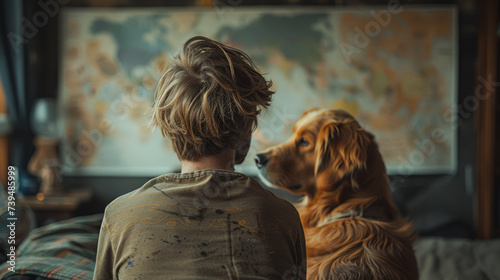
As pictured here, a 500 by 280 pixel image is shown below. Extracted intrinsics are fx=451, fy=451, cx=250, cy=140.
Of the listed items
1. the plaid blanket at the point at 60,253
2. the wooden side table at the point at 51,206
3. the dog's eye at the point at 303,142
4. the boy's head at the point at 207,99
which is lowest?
the wooden side table at the point at 51,206

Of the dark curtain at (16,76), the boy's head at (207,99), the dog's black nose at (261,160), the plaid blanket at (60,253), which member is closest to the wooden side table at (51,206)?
the dark curtain at (16,76)

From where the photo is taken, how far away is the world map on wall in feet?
11.0

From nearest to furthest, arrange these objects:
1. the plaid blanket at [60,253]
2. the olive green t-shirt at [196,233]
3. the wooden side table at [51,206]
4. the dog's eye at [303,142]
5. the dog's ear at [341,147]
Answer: the olive green t-shirt at [196,233], the plaid blanket at [60,253], the dog's ear at [341,147], the dog's eye at [303,142], the wooden side table at [51,206]

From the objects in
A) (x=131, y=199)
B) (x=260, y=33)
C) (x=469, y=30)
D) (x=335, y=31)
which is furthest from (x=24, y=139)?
(x=469, y=30)

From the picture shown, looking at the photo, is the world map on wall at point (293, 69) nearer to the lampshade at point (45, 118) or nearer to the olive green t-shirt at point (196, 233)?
the lampshade at point (45, 118)

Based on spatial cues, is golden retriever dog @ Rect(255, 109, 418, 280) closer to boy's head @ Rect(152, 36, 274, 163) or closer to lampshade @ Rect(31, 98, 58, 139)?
boy's head @ Rect(152, 36, 274, 163)

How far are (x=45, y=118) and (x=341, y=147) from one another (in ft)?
7.98

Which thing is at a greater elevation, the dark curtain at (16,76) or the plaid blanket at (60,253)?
the dark curtain at (16,76)

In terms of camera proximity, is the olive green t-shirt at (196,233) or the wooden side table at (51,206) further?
the wooden side table at (51,206)

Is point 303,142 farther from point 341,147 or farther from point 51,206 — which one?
point 51,206

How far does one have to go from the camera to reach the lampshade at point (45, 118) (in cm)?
302

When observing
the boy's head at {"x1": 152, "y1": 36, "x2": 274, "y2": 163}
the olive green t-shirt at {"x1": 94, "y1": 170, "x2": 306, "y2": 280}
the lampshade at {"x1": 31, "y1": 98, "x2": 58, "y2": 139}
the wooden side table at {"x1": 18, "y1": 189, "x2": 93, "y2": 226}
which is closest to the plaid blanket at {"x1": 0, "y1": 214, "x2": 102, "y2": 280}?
the olive green t-shirt at {"x1": 94, "y1": 170, "x2": 306, "y2": 280}

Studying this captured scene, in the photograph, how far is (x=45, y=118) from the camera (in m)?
3.03

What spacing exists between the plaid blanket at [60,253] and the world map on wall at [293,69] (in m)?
1.99
